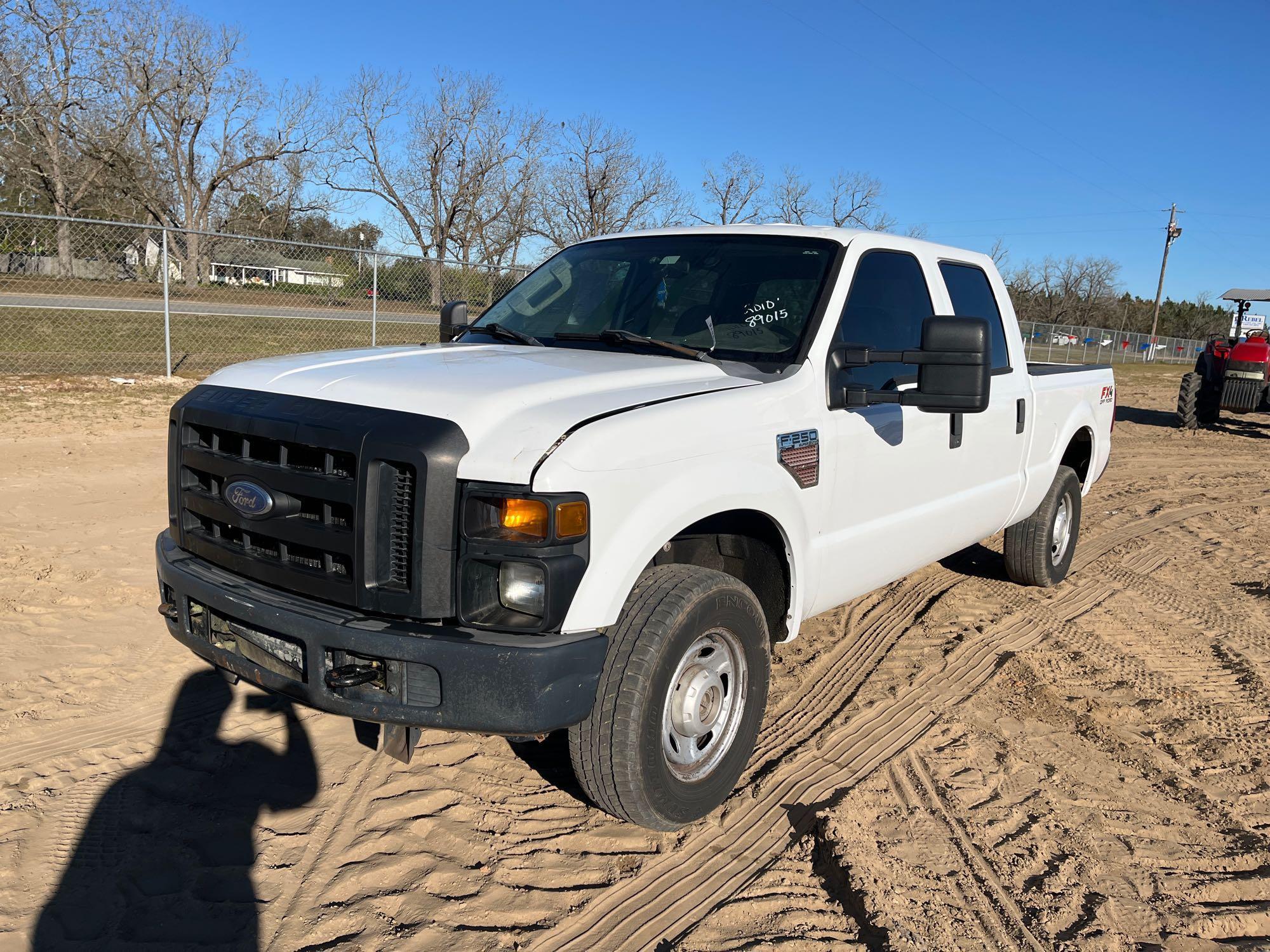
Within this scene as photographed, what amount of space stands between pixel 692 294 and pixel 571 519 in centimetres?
174

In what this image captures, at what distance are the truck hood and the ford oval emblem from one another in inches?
13.1

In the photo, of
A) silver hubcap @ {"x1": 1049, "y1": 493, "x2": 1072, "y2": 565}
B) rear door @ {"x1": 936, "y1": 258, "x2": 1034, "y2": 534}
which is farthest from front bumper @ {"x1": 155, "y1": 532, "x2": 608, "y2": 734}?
silver hubcap @ {"x1": 1049, "y1": 493, "x2": 1072, "y2": 565}

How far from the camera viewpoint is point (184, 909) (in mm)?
2734

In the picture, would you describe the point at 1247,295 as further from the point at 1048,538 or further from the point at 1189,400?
the point at 1048,538

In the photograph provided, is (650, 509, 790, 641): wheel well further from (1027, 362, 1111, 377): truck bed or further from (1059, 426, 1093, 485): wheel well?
(1059, 426, 1093, 485): wheel well

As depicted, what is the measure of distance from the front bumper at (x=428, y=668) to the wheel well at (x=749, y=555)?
81cm

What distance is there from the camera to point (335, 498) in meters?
2.76

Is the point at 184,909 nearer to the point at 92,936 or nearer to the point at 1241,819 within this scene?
the point at 92,936

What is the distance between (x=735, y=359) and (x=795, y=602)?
96 centimetres

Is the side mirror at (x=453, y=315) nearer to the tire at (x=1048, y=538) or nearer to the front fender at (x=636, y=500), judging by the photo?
the front fender at (x=636, y=500)

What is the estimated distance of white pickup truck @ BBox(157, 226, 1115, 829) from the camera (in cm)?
264

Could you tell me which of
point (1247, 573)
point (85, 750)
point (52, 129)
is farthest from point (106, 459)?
point (52, 129)

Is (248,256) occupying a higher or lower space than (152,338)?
higher

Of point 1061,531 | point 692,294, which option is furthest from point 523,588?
point 1061,531
